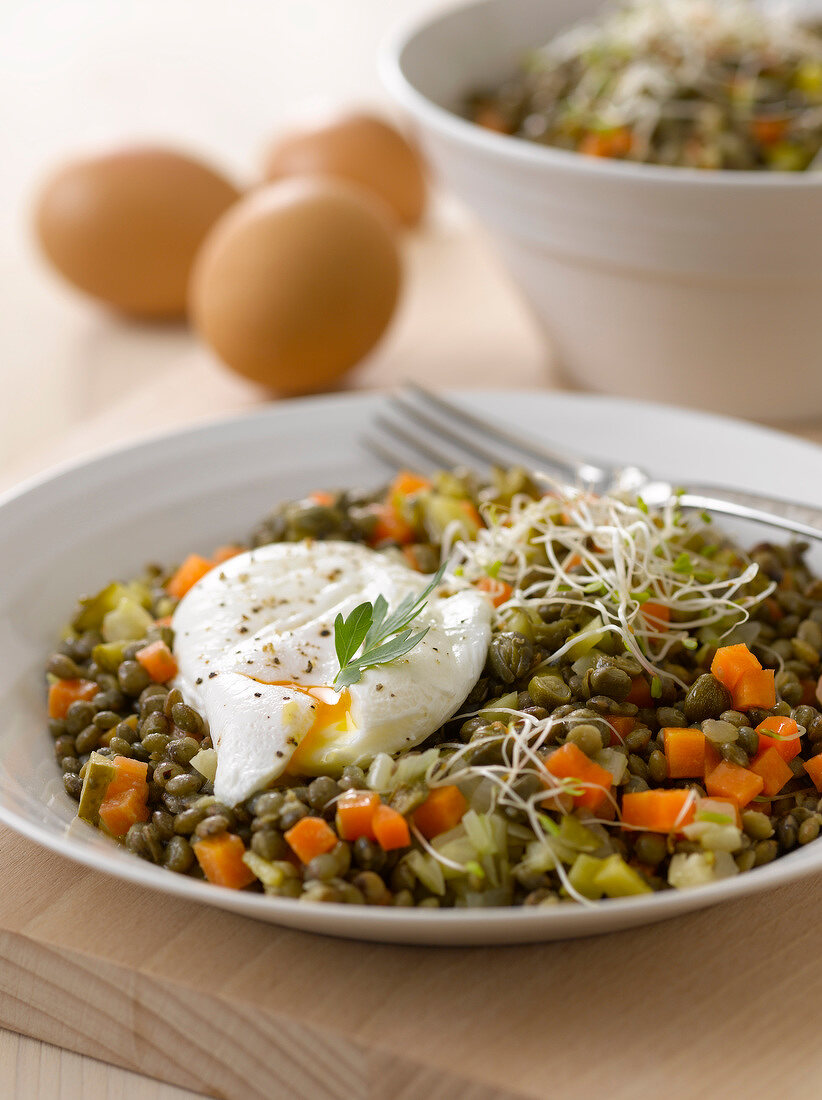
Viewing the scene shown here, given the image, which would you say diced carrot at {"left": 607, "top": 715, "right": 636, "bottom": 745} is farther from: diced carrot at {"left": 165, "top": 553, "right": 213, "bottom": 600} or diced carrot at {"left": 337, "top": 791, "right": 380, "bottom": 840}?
diced carrot at {"left": 165, "top": 553, "right": 213, "bottom": 600}

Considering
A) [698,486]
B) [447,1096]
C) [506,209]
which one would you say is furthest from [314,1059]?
[506,209]

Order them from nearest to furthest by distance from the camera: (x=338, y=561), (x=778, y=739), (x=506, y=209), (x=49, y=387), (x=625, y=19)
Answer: (x=778, y=739), (x=338, y=561), (x=506, y=209), (x=625, y=19), (x=49, y=387)

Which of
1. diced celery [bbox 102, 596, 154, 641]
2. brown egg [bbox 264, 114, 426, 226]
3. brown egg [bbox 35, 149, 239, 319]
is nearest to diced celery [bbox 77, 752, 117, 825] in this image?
diced celery [bbox 102, 596, 154, 641]

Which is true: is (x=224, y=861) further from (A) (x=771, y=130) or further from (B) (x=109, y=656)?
(A) (x=771, y=130)

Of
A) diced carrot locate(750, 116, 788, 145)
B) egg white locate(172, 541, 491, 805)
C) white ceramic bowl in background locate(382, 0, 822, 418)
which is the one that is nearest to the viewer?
egg white locate(172, 541, 491, 805)

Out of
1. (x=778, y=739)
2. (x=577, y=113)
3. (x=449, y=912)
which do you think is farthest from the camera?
(x=577, y=113)

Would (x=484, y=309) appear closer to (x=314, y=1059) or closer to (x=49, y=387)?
(x=49, y=387)

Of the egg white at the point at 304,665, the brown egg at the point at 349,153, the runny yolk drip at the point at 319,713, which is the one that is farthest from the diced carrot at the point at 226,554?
the brown egg at the point at 349,153
